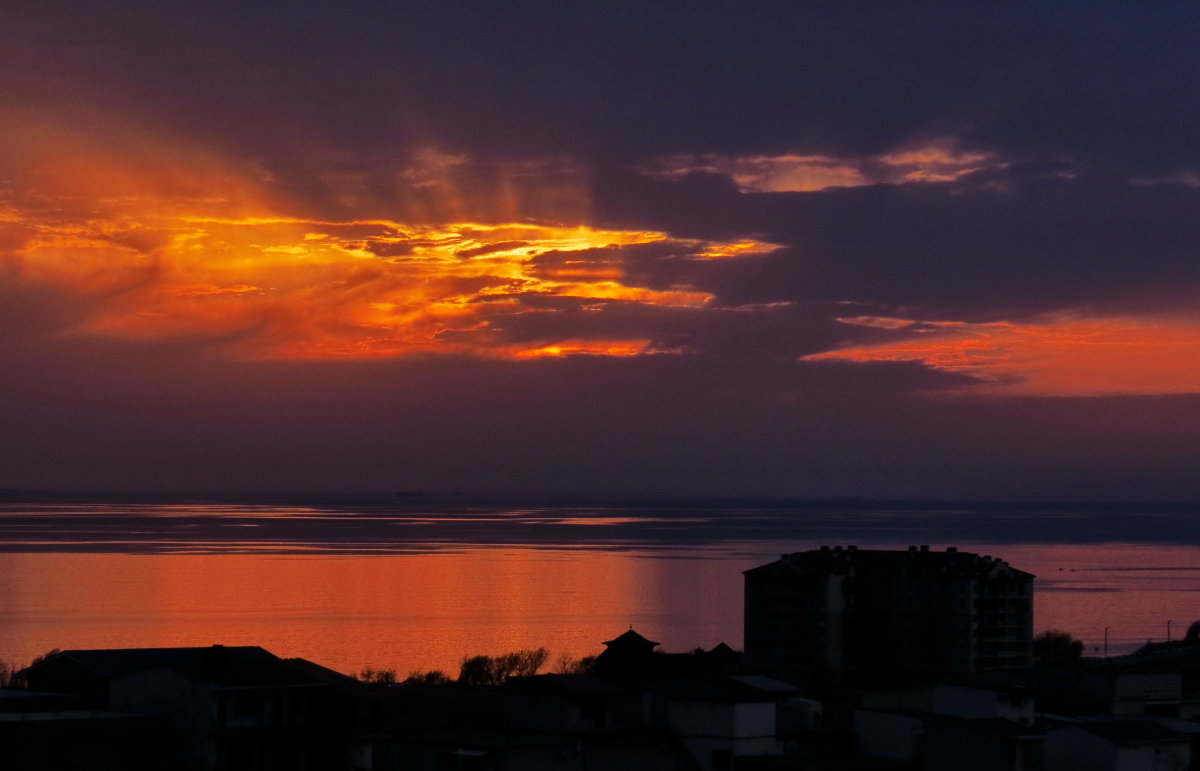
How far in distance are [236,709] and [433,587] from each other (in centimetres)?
6029

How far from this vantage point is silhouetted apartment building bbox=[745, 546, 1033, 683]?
47.6 metres

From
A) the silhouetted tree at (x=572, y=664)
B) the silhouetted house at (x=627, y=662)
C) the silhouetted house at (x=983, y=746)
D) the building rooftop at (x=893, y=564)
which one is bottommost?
the silhouetted tree at (x=572, y=664)

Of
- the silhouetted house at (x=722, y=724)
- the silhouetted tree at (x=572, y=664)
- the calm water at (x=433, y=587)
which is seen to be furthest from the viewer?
the calm water at (x=433, y=587)

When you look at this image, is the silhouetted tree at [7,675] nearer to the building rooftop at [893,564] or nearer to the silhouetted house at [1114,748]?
the silhouetted house at [1114,748]

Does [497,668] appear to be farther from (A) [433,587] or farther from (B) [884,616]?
(A) [433,587]

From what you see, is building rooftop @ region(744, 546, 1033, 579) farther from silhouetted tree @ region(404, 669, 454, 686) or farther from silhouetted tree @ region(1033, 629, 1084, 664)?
silhouetted tree @ region(404, 669, 454, 686)

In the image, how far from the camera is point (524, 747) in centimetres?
1994

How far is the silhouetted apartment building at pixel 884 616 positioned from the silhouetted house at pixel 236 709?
27.4 meters

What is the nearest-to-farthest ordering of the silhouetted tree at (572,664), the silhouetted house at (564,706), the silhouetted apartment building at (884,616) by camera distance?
the silhouetted house at (564,706), the silhouetted tree at (572,664), the silhouetted apartment building at (884,616)

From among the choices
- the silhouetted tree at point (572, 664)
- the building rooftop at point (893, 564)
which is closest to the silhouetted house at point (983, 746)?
the silhouetted tree at point (572, 664)

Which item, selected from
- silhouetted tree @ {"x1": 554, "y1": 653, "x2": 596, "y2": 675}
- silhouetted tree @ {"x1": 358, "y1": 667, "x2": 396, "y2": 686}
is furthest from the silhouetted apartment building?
silhouetted tree @ {"x1": 358, "y1": 667, "x2": 396, "y2": 686}

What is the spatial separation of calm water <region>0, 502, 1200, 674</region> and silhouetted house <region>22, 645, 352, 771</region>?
26.7 m

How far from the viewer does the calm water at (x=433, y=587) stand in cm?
5788

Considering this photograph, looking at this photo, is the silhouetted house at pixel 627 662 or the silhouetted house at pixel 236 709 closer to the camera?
the silhouetted house at pixel 236 709
